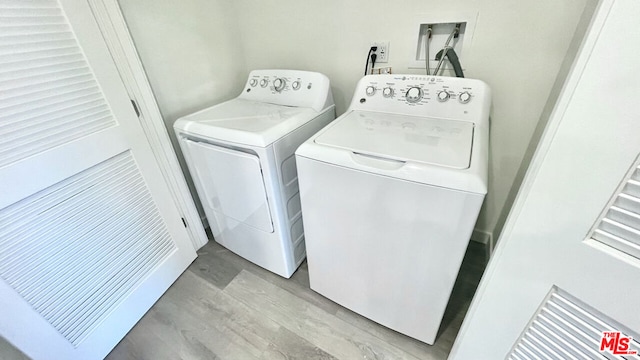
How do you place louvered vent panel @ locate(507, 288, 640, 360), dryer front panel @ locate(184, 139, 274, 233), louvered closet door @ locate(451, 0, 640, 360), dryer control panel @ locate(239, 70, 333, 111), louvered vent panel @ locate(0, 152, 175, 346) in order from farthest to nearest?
dryer control panel @ locate(239, 70, 333, 111) < dryer front panel @ locate(184, 139, 274, 233) < louvered vent panel @ locate(0, 152, 175, 346) < louvered vent panel @ locate(507, 288, 640, 360) < louvered closet door @ locate(451, 0, 640, 360)

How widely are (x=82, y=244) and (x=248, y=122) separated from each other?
86cm

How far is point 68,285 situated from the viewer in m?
1.04

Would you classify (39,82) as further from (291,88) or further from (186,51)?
(291,88)

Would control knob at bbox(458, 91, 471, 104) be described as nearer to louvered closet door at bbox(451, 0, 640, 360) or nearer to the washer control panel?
louvered closet door at bbox(451, 0, 640, 360)

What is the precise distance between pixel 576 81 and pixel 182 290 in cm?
184

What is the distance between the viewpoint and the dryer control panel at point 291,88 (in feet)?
4.66

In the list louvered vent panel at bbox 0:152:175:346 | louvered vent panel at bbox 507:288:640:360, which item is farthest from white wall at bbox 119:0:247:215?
louvered vent panel at bbox 507:288:640:360

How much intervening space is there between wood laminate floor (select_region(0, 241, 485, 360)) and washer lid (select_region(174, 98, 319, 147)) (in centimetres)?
89

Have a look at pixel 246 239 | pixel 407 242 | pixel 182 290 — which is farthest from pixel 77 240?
pixel 407 242

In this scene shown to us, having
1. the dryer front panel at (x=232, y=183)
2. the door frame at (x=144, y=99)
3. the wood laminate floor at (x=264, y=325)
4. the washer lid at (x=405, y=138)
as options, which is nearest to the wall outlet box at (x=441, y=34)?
the washer lid at (x=405, y=138)

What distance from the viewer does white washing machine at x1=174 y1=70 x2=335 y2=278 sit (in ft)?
3.78

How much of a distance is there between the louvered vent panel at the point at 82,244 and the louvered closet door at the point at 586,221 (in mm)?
1506

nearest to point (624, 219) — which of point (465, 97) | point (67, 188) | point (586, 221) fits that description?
point (586, 221)

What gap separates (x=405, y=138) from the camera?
967 millimetres
